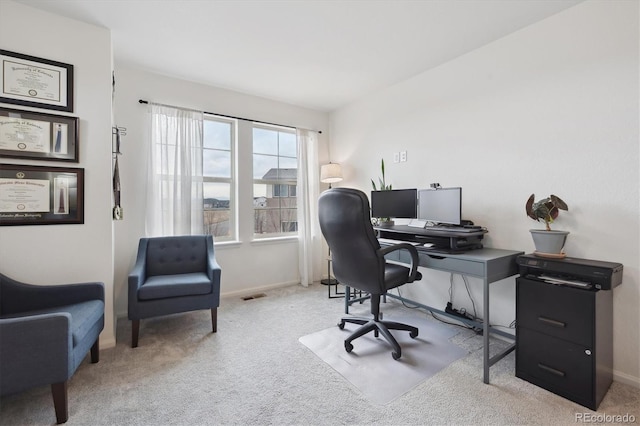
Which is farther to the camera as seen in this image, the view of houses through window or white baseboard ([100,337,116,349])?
the view of houses through window

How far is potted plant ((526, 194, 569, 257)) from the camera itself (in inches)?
74.5

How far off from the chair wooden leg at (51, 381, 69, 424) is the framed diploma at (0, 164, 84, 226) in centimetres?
114

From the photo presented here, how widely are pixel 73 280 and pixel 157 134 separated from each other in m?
1.60

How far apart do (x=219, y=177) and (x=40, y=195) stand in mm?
1679

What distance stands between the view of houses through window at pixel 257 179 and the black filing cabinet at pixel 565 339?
9.37ft

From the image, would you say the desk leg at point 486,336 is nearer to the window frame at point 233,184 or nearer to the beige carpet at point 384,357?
the beige carpet at point 384,357

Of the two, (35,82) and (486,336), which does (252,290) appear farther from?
(35,82)

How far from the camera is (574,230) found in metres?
2.02

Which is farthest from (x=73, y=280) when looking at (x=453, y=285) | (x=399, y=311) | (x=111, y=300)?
(x=453, y=285)

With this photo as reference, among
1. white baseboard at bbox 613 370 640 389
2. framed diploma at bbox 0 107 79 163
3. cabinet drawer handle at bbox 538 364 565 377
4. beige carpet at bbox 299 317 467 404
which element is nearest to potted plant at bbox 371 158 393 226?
beige carpet at bbox 299 317 467 404

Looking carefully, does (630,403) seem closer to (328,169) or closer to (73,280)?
(328,169)

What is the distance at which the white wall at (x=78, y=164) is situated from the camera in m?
1.95

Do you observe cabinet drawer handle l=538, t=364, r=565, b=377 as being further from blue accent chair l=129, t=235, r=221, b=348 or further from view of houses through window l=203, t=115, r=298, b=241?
view of houses through window l=203, t=115, r=298, b=241

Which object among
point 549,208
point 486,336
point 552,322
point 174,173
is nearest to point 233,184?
point 174,173
